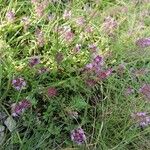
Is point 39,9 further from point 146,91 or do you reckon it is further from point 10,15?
point 146,91

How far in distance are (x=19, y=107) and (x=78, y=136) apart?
1.17 ft

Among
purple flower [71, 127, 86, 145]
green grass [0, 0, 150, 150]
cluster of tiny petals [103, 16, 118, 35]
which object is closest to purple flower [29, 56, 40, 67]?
green grass [0, 0, 150, 150]

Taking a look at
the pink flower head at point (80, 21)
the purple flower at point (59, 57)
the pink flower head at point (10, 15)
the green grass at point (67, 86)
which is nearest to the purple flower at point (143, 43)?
the green grass at point (67, 86)

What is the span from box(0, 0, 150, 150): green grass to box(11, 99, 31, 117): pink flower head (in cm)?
4

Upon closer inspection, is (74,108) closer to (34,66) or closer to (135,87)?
(34,66)

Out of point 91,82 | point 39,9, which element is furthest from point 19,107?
point 39,9

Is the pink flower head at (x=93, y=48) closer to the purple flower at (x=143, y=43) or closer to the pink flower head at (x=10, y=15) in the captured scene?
the purple flower at (x=143, y=43)

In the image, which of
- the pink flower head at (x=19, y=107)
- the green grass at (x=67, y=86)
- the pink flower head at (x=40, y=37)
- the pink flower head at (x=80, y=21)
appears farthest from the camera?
the pink flower head at (x=80, y=21)

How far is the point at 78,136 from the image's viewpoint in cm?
211

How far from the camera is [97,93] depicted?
236 cm

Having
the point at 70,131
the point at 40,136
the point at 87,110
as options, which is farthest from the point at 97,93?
the point at 40,136

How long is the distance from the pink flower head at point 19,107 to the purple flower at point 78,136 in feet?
0.97

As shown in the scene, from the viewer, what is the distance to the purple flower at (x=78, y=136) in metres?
2.09

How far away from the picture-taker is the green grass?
2.11m
